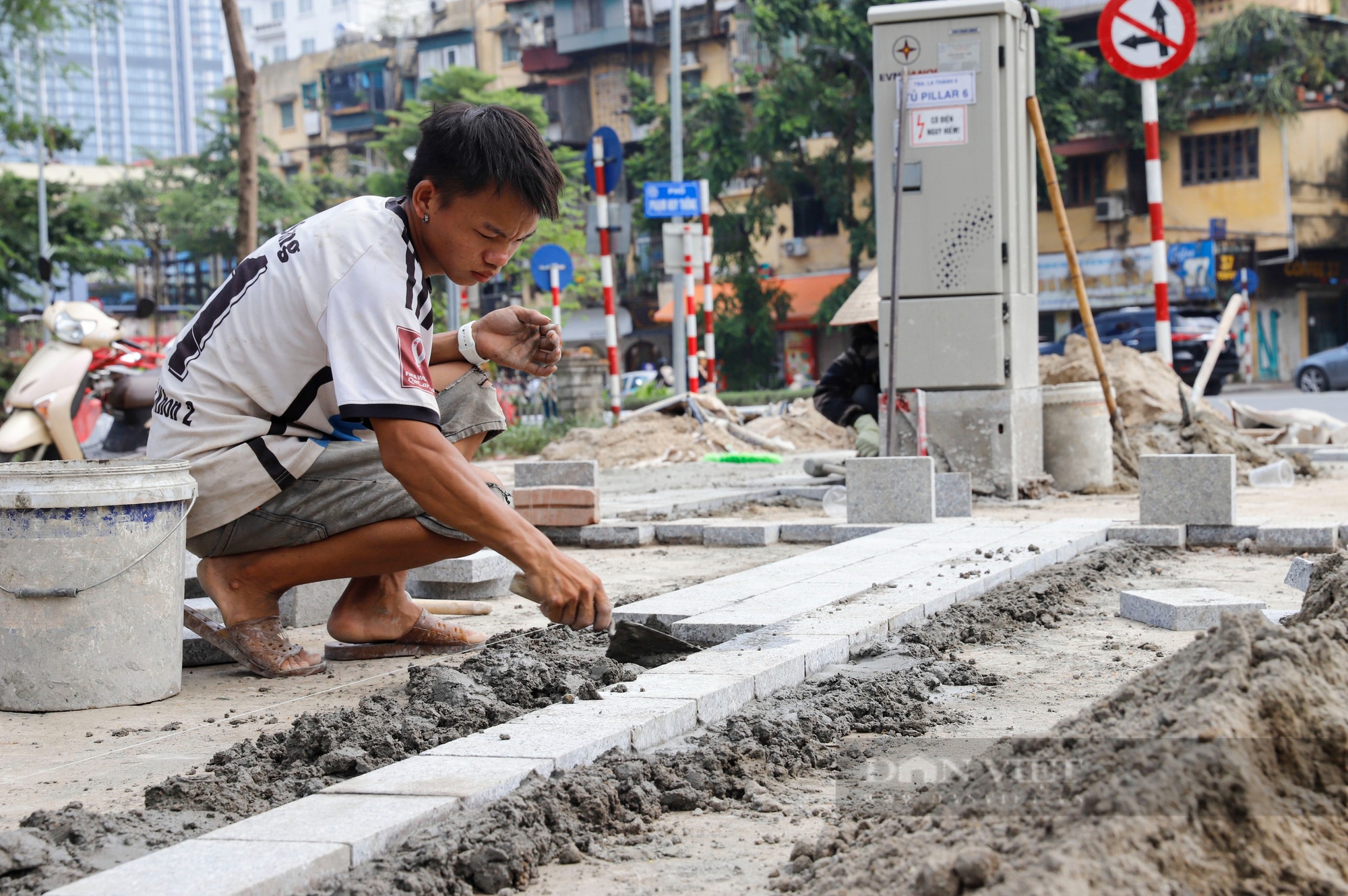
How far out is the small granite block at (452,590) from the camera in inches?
219

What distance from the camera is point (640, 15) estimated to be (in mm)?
42438

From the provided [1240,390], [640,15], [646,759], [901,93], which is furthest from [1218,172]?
[646,759]

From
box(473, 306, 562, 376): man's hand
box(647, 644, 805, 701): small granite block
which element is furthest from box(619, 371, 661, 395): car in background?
box(647, 644, 805, 701): small granite block

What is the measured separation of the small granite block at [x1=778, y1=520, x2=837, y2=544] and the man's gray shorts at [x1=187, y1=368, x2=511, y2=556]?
10.9 feet

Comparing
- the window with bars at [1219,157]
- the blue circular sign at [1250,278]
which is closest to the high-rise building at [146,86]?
the window with bars at [1219,157]

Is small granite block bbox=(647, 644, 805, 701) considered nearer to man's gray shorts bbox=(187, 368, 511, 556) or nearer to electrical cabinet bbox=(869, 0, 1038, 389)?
man's gray shorts bbox=(187, 368, 511, 556)

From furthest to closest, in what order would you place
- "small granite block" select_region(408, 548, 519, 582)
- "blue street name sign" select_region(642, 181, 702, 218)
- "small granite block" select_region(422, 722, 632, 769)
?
"blue street name sign" select_region(642, 181, 702, 218), "small granite block" select_region(408, 548, 519, 582), "small granite block" select_region(422, 722, 632, 769)

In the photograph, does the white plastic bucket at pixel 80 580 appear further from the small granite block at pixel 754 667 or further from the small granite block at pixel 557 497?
the small granite block at pixel 557 497

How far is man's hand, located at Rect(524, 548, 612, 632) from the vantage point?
300 cm

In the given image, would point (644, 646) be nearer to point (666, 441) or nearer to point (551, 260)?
point (666, 441)

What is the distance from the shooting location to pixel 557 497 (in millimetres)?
7391

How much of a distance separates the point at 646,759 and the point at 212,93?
149 feet

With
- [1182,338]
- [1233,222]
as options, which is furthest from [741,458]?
[1233,222]

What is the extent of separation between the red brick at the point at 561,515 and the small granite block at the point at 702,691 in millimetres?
3854
